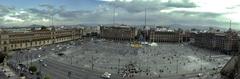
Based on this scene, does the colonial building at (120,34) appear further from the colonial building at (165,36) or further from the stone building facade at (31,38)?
the stone building facade at (31,38)

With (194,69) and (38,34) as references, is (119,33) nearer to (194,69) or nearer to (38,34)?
(38,34)

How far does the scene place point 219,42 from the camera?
101 meters

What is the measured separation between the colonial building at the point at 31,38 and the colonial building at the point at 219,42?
4532cm

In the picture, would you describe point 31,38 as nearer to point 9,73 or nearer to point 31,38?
point 31,38

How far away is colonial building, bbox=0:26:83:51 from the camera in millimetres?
80625

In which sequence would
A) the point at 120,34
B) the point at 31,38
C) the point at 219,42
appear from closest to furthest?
the point at 31,38 → the point at 219,42 → the point at 120,34

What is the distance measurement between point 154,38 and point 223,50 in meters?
40.2

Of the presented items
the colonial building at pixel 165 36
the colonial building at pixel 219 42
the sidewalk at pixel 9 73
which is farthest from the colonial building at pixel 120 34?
the sidewalk at pixel 9 73

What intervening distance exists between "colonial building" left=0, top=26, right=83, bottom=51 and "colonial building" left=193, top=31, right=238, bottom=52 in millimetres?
45319

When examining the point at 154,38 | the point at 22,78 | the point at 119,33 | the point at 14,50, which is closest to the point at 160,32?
the point at 154,38

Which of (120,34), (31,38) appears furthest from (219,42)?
(31,38)

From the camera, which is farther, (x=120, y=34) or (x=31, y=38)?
(x=120, y=34)

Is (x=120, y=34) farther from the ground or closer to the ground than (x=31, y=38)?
closer to the ground

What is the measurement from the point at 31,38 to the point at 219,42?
54.0 m
